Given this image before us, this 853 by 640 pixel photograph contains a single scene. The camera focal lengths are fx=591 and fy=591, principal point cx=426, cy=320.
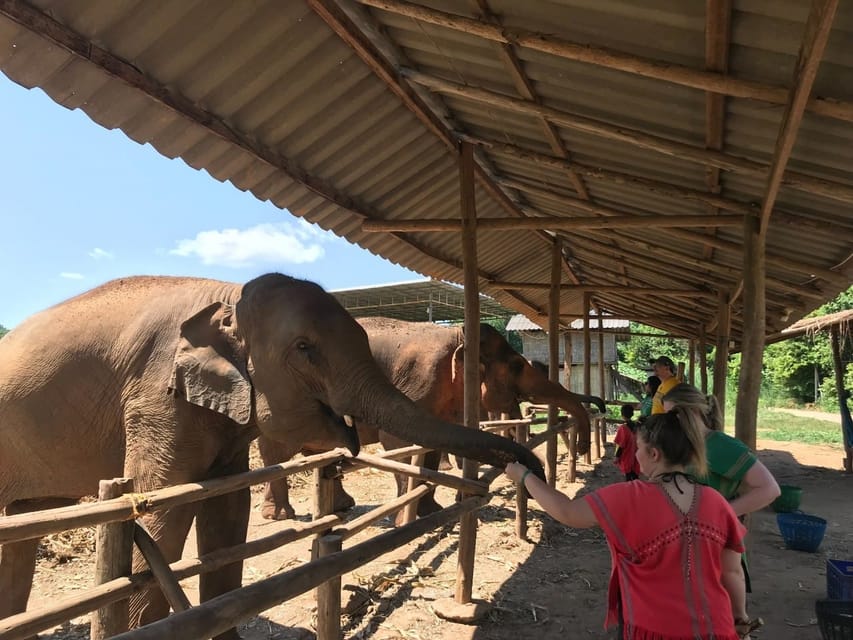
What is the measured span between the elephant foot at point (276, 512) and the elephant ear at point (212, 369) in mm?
5369

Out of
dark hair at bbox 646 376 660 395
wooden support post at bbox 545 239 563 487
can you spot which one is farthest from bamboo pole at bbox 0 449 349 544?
wooden support post at bbox 545 239 563 487

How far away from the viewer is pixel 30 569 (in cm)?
352

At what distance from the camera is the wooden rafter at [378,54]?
3113 mm

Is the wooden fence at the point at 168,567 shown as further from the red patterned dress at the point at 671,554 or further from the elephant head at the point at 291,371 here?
the red patterned dress at the point at 671,554

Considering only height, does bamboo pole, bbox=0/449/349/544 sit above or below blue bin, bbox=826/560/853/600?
above

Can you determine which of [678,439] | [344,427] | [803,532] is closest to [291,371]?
[344,427]

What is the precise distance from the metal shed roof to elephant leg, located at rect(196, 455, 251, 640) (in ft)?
51.5

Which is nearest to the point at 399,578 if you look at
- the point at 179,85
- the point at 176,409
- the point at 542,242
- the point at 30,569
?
the point at 30,569

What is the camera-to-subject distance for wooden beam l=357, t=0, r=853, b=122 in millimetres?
2240

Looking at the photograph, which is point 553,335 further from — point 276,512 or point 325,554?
point 325,554

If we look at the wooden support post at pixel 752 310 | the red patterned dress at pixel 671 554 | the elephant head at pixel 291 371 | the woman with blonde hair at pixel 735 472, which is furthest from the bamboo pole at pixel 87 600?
the wooden support post at pixel 752 310

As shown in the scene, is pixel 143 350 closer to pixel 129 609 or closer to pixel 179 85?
pixel 129 609

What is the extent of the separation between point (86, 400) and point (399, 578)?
3.50 m

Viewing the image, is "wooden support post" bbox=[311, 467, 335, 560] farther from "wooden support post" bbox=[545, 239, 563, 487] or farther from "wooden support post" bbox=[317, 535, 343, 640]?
"wooden support post" bbox=[545, 239, 563, 487]
